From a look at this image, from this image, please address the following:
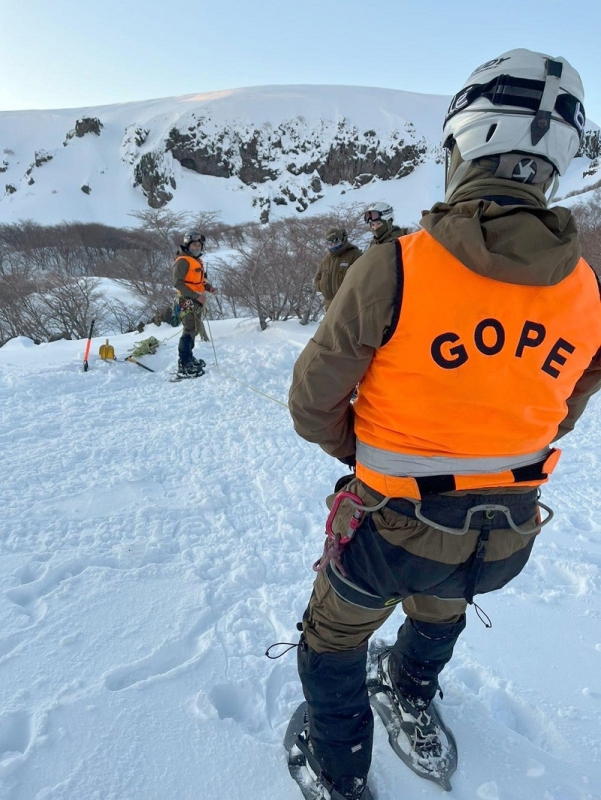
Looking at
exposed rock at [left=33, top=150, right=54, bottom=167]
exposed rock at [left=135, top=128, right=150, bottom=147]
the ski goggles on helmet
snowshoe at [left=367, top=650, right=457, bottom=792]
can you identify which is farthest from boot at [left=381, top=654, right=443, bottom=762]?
exposed rock at [left=33, top=150, right=54, bottom=167]

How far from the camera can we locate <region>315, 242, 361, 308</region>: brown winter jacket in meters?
5.89

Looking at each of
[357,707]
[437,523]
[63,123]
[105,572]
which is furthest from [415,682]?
[63,123]

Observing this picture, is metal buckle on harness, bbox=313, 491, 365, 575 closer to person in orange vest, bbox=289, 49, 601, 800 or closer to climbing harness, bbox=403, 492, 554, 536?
person in orange vest, bbox=289, 49, 601, 800

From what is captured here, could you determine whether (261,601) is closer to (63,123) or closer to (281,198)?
(281,198)

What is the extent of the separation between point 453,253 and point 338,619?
1154 millimetres

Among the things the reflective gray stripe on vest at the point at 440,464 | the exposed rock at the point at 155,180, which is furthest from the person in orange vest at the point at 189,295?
the exposed rock at the point at 155,180

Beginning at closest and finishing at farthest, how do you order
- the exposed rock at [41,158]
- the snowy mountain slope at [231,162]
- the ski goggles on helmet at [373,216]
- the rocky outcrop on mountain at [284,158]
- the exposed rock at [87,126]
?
the ski goggles on helmet at [373,216]
the snowy mountain slope at [231,162]
the rocky outcrop on mountain at [284,158]
the exposed rock at [41,158]
the exposed rock at [87,126]

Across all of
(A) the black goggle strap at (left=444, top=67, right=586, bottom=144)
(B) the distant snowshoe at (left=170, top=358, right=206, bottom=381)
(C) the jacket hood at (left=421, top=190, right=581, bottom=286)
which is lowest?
(B) the distant snowshoe at (left=170, top=358, right=206, bottom=381)

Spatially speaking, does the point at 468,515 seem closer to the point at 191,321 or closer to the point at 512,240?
the point at 512,240

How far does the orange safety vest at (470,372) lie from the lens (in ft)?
3.26

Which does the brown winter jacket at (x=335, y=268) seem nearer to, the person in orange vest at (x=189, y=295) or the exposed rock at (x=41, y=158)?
the person in orange vest at (x=189, y=295)

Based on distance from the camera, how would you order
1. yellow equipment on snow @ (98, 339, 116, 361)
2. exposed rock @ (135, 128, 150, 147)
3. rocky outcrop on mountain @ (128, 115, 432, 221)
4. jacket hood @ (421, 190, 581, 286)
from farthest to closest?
exposed rock @ (135, 128, 150, 147) < rocky outcrop on mountain @ (128, 115, 432, 221) < yellow equipment on snow @ (98, 339, 116, 361) < jacket hood @ (421, 190, 581, 286)

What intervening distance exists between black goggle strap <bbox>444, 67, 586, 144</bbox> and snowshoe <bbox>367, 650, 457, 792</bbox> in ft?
6.71

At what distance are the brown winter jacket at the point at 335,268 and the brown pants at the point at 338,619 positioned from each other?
193 inches
